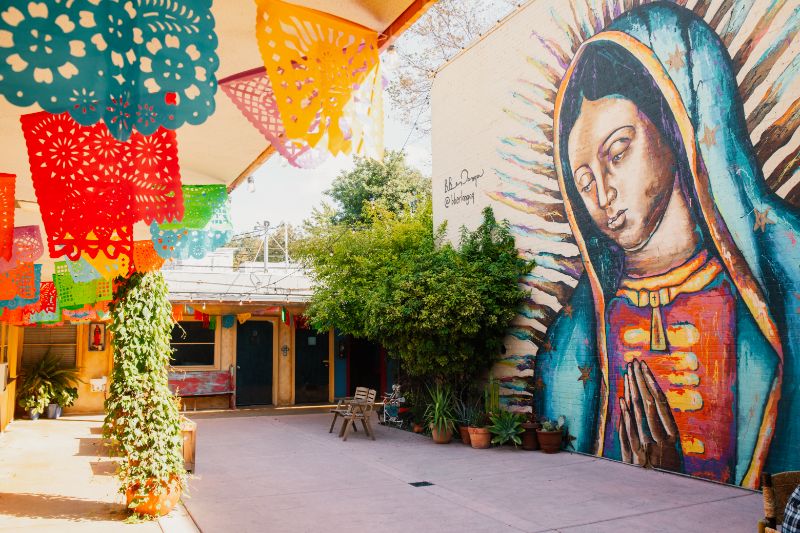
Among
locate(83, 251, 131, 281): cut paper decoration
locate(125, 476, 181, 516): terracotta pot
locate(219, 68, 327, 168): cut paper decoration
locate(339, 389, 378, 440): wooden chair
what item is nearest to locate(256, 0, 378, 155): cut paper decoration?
locate(219, 68, 327, 168): cut paper decoration

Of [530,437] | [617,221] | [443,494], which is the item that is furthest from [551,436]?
[617,221]

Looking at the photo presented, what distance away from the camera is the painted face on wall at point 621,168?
25.9ft

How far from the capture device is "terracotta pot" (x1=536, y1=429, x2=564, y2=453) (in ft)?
29.7

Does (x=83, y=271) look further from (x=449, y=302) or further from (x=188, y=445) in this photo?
(x=449, y=302)

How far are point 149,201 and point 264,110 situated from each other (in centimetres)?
77

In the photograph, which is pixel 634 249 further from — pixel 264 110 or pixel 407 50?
pixel 407 50

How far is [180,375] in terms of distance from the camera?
15.8 m

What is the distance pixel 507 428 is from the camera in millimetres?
9633

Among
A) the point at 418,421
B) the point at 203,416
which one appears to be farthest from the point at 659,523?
the point at 203,416

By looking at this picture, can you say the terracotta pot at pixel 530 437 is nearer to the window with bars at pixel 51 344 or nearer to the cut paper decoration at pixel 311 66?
the cut paper decoration at pixel 311 66

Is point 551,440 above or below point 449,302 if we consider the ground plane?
below

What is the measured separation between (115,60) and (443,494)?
574 cm

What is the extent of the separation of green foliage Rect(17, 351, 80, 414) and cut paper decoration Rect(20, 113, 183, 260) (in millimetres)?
12724

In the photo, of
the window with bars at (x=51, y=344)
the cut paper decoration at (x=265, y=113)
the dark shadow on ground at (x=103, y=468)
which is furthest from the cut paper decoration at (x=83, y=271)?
the window with bars at (x=51, y=344)
